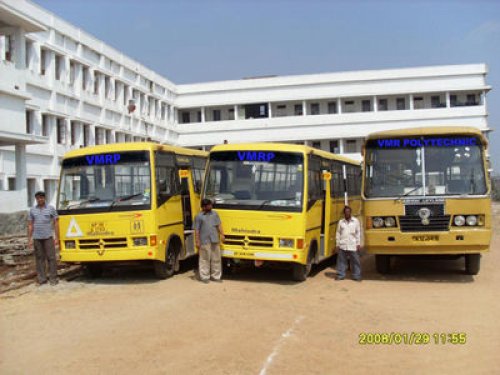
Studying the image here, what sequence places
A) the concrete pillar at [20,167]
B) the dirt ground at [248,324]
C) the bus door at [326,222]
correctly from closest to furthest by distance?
the dirt ground at [248,324] → the bus door at [326,222] → the concrete pillar at [20,167]

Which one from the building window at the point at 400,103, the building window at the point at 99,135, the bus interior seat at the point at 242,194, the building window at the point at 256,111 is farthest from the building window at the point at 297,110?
the bus interior seat at the point at 242,194

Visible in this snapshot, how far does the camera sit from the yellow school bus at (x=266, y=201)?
11.2 metres

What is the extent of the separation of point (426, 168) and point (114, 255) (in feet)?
21.9

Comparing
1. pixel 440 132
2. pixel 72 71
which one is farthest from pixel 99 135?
pixel 440 132

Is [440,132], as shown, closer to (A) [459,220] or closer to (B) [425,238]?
(A) [459,220]

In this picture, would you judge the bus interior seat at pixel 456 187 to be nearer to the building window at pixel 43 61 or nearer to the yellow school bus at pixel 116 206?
the yellow school bus at pixel 116 206

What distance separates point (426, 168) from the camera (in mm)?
11438

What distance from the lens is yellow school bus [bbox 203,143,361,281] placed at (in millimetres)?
11156

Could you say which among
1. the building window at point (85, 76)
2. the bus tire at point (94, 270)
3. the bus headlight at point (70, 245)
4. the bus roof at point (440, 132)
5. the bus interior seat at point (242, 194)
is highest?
the building window at point (85, 76)

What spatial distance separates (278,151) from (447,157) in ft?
11.4

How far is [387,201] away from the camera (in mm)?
11328

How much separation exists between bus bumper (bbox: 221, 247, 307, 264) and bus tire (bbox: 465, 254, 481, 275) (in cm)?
367

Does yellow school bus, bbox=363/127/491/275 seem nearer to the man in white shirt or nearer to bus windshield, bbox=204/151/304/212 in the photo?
the man in white shirt
